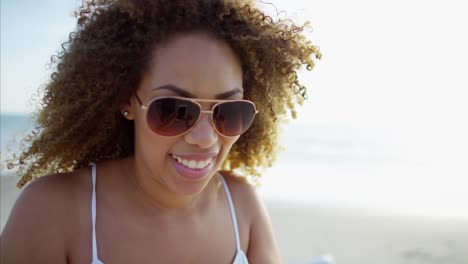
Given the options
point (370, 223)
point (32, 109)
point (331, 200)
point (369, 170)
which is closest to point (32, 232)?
point (32, 109)

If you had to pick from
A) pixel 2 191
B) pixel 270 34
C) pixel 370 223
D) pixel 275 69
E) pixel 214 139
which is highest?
pixel 270 34

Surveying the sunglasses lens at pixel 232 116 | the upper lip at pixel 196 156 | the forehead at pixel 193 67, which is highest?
the forehead at pixel 193 67

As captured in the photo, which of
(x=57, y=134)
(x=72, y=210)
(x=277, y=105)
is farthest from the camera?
(x=277, y=105)

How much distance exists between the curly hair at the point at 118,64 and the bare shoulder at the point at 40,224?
0.33 metres

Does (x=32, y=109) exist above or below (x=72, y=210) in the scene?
above

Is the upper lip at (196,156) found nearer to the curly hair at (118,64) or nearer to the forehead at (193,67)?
the forehead at (193,67)

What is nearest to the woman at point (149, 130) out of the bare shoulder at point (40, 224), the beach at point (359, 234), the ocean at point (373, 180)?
the bare shoulder at point (40, 224)

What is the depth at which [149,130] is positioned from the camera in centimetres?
214

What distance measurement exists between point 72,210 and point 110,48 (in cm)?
79

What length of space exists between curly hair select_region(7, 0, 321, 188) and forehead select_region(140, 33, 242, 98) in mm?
54

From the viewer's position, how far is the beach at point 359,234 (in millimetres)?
5047

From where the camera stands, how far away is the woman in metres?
2.07

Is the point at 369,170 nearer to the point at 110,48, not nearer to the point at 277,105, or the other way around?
the point at 277,105

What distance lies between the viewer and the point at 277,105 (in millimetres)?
2727
